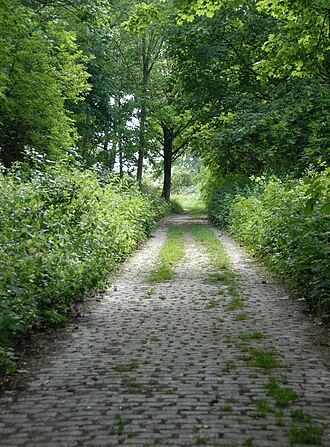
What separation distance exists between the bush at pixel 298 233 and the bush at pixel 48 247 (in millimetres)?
3723

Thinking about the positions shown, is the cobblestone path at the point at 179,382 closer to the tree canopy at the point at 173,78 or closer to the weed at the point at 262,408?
the weed at the point at 262,408

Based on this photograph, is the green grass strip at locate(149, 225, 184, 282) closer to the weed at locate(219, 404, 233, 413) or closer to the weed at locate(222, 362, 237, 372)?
the weed at locate(222, 362, 237, 372)

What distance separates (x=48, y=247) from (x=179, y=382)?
12.3ft

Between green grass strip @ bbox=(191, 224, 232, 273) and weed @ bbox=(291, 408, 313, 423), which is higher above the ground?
weed @ bbox=(291, 408, 313, 423)

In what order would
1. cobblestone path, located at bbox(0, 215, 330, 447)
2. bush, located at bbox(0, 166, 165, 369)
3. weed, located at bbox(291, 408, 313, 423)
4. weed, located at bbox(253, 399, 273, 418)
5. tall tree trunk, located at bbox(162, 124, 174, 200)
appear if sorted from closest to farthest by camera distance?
cobblestone path, located at bbox(0, 215, 330, 447) < weed, located at bbox(291, 408, 313, 423) < weed, located at bbox(253, 399, 273, 418) < bush, located at bbox(0, 166, 165, 369) < tall tree trunk, located at bbox(162, 124, 174, 200)

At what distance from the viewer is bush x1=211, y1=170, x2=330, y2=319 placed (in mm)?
7035

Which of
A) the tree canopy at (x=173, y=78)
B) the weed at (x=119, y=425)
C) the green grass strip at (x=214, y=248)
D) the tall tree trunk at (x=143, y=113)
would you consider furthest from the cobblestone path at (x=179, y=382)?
the tall tree trunk at (x=143, y=113)

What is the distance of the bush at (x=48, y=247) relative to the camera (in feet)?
18.3

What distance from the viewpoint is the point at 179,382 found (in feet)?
15.2

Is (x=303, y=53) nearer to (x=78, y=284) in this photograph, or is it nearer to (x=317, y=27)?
(x=317, y=27)

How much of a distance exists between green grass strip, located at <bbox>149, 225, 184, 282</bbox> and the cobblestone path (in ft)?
8.29

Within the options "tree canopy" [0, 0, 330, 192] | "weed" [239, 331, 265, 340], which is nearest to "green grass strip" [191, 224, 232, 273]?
"tree canopy" [0, 0, 330, 192]

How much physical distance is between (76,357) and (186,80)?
732 inches

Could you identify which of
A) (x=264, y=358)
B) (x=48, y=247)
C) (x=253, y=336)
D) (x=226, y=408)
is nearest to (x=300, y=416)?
(x=226, y=408)
